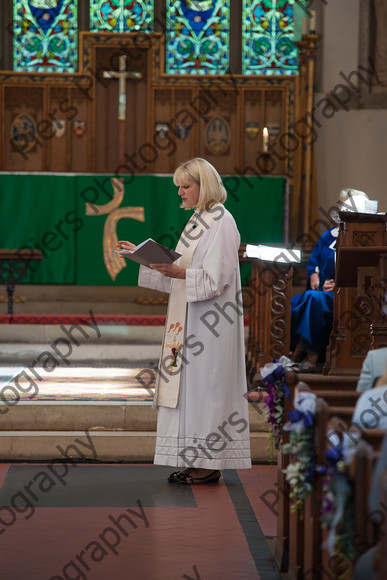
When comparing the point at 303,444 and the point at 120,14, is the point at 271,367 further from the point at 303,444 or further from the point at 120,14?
the point at 120,14

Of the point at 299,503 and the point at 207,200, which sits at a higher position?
the point at 207,200

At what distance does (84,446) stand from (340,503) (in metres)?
3.45

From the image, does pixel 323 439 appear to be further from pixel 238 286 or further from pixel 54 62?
pixel 54 62

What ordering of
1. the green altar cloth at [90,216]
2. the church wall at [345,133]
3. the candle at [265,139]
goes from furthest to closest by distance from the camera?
the church wall at [345,133] → the green altar cloth at [90,216] → the candle at [265,139]

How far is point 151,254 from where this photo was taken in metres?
4.62

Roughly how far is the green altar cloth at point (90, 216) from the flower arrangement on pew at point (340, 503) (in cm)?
759

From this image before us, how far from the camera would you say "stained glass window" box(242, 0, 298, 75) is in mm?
11023

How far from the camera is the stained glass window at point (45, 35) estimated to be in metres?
11.1

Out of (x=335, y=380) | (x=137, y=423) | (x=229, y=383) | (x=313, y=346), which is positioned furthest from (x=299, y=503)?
(x=313, y=346)

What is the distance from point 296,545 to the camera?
3.39 m

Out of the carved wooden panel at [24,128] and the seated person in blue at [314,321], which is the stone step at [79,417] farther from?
the carved wooden panel at [24,128]

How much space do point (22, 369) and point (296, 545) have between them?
4.60 m

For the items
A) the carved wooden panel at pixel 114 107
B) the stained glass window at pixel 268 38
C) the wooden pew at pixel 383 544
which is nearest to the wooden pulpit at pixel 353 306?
the wooden pew at pixel 383 544

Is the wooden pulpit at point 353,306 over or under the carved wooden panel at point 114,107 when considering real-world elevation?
under
